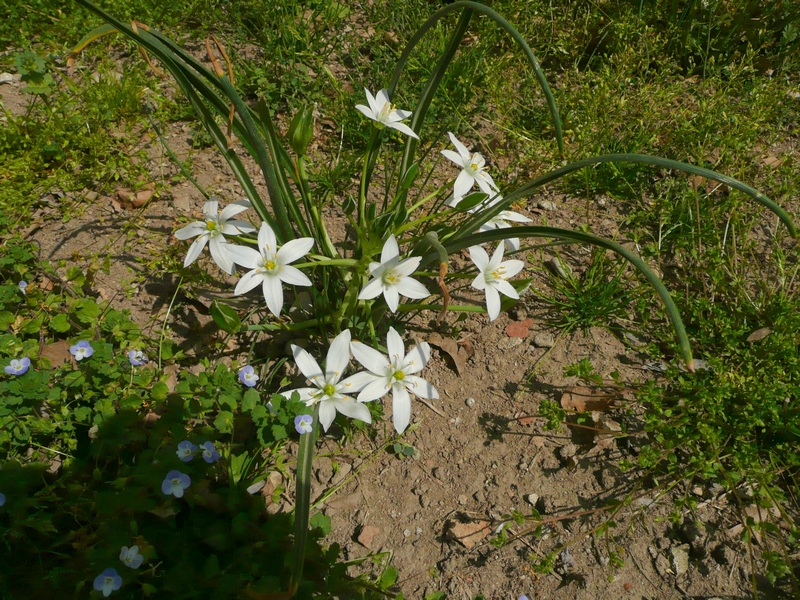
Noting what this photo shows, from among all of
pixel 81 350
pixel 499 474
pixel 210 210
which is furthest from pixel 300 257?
pixel 499 474

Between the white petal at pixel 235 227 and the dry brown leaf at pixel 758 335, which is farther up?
the dry brown leaf at pixel 758 335

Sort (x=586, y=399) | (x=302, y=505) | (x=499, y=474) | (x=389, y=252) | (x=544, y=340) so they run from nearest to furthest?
(x=302, y=505), (x=389, y=252), (x=499, y=474), (x=586, y=399), (x=544, y=340)

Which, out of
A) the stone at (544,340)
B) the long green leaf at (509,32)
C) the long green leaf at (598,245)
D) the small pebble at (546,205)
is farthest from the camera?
the small pebble at (546,205)

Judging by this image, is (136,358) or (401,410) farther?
(136,358)

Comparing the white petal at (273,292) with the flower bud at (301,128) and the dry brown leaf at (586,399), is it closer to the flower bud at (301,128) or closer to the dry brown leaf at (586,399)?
the flower bud at (301,128)

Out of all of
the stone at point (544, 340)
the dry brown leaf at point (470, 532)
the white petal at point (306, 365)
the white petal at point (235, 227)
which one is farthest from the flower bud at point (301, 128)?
the dry brown leaf at point (470, 532)

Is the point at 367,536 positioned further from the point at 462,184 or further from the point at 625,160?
the point at 625,160

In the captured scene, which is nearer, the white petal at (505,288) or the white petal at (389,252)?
the white petal at (389,252)
